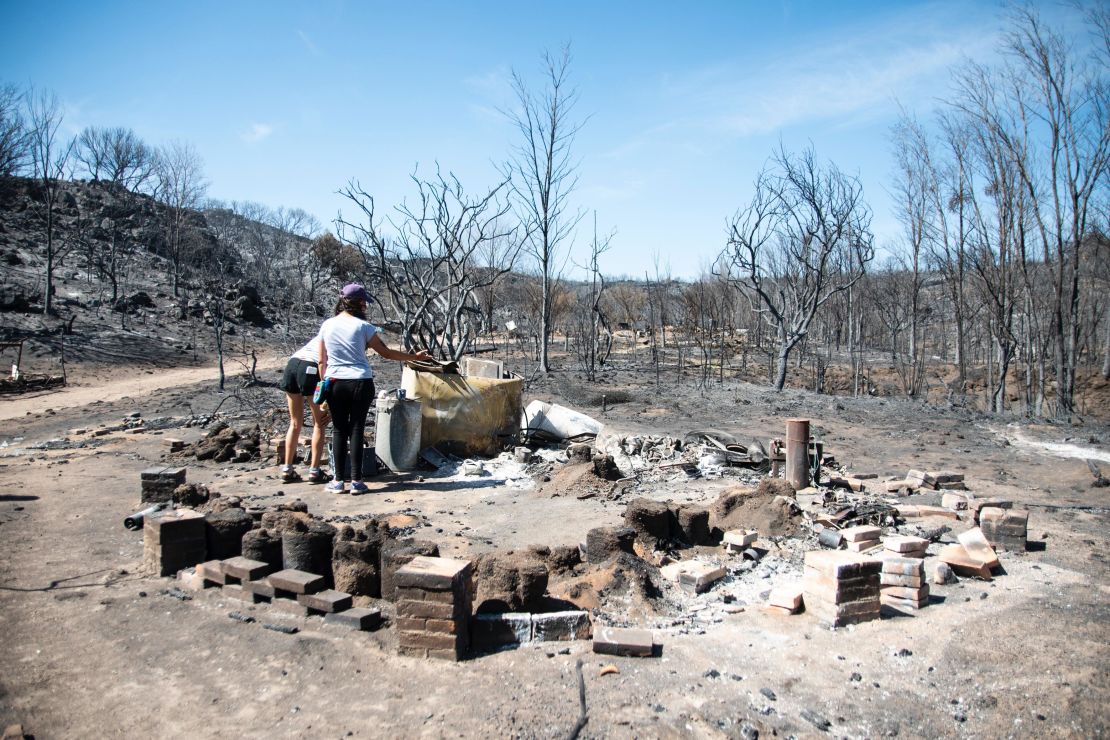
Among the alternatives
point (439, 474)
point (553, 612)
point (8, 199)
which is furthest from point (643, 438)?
point (8, 199)

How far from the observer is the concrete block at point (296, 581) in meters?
3.38

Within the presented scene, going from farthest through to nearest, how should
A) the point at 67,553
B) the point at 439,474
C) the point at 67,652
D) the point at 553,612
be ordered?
the point at 439,474 < the point at 67,553 < the point at 553,612 < the point at 67,652

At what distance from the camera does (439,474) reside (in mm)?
6809

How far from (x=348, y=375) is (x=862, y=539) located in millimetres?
4044

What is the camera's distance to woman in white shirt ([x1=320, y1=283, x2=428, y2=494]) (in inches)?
221

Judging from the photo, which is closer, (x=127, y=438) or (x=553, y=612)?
(x=553, y=612)

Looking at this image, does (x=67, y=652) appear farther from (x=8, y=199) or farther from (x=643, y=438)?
(x=8, y=199)

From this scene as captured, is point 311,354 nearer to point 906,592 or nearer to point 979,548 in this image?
point 906,592

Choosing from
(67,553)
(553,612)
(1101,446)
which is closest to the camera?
(553,612)

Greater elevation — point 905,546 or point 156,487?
point 156,487

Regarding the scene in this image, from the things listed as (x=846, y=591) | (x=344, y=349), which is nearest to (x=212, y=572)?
(x=344, y=349)

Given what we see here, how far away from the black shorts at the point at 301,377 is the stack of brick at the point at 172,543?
81.3 inches

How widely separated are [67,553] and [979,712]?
4.78 meters

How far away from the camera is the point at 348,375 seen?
221 inches
